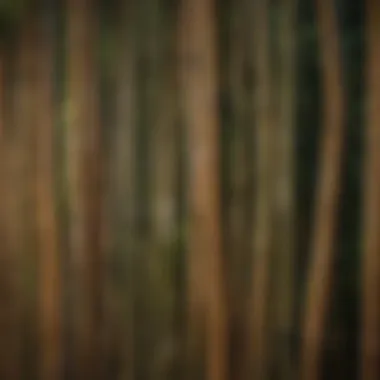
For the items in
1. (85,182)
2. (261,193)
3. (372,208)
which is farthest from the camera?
(85,182)

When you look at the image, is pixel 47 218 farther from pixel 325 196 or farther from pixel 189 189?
pixel 325 196

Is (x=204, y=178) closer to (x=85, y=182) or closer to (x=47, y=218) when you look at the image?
(x=85, y=182)

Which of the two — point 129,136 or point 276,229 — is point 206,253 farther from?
point 129,136

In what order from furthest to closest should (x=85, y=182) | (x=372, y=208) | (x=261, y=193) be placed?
1. (x=85, y=182)
2. (x=261, y=193)
3. (x=372, y=208)

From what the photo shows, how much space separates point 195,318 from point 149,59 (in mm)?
567

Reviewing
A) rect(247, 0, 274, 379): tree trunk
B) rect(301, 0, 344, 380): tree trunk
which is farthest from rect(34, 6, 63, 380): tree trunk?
rect(301, 0, 344, 380): tree trunk

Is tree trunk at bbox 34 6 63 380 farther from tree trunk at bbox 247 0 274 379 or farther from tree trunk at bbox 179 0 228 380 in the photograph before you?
tree trunk at bbox 247 0 274 379

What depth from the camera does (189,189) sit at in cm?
137

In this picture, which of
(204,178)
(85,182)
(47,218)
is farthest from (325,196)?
(47,218)

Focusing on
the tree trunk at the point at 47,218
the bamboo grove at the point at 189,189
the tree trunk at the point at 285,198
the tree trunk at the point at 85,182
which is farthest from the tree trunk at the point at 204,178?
the tree trunk at the point at 47,218

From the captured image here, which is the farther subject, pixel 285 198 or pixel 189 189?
pixel 189 189

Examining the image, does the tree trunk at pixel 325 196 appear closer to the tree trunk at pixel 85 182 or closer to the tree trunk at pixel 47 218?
the tree trunk at pixel 85 182

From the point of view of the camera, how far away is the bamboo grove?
1.19 meters

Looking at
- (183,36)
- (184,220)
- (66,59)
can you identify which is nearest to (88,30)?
(66,59)
